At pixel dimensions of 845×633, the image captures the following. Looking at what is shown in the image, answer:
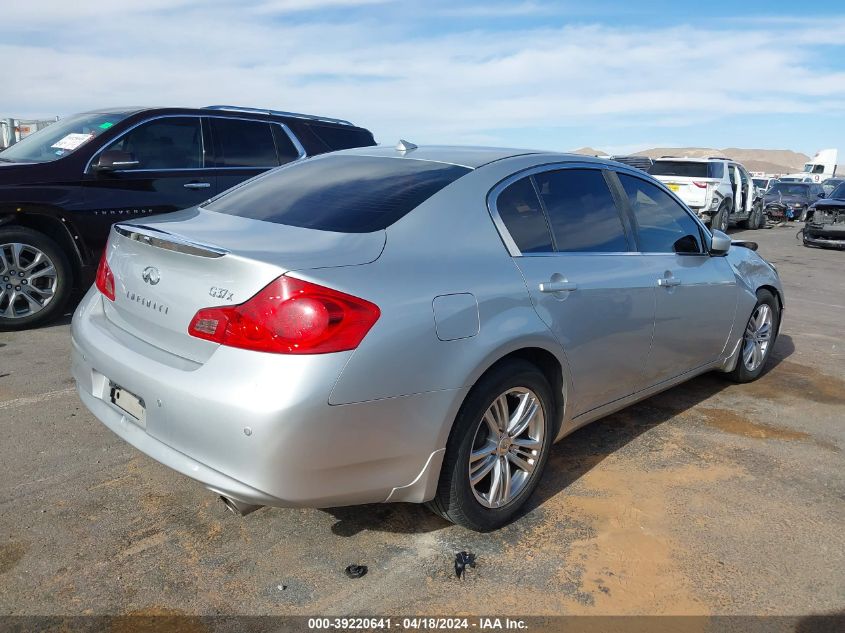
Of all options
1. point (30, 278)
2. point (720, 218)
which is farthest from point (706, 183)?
point (30, 278)

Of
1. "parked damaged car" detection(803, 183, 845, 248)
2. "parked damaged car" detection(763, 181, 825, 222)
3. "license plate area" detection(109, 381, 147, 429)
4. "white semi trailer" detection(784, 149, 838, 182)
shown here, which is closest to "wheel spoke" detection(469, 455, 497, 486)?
"license plate area" detection(109, 381, 147, 429)

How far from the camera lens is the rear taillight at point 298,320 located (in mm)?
2371

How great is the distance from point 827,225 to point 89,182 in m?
15.7

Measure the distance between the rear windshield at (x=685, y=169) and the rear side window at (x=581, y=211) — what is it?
1394 centimetres

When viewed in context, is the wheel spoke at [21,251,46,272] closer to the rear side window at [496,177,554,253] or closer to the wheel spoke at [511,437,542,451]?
the rear side window at [496,177,554,253]

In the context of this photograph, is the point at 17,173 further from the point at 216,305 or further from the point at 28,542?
the point at 216,305

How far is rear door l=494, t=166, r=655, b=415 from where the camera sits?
3219 millimetres

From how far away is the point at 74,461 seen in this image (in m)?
3.59

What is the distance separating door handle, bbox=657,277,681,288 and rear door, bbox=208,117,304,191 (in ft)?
14.2

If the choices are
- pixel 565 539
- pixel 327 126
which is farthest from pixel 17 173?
pixel 565 539

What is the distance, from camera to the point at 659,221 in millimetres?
4230

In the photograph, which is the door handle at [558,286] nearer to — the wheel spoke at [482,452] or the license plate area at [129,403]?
the wheel spoke at [482,452]

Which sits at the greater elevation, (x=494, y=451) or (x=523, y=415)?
(x=523, y=415)

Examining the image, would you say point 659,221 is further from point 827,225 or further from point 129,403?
point 827,225
